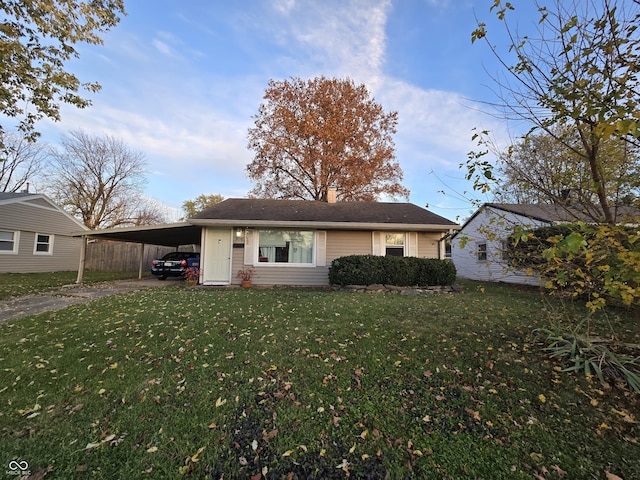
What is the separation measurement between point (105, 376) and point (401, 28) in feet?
35.0

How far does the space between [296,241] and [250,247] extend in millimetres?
1739

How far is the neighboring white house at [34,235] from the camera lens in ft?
46.5

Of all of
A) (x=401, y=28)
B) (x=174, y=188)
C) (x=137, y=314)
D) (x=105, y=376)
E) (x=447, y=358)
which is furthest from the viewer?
(x=174, y=188)

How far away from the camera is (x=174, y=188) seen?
18.4 meters

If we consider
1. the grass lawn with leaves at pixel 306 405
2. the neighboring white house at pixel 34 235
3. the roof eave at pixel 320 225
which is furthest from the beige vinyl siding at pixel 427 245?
the neighboring white house at pixel 34 235

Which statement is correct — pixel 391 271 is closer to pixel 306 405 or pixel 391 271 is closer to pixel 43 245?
pixel 306 405

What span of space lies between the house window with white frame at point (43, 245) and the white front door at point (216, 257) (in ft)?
39.3

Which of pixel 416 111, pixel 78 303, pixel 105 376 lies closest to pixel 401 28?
pixel 416 111

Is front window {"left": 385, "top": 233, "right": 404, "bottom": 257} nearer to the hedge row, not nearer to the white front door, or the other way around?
the hedge row

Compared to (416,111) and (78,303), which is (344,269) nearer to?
(416,111)

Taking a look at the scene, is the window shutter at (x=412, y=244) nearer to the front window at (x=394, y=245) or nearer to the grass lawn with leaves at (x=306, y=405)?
the front window at (x=394, y=245)

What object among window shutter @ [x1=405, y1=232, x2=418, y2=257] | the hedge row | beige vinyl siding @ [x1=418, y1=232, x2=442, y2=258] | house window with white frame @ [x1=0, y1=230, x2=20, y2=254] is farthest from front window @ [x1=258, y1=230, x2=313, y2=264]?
house window with white frame @ [x1=0, y1=230, x2=20, y2=254]

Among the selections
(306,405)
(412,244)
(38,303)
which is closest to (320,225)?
(412,244)

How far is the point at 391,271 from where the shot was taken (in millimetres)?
9641
